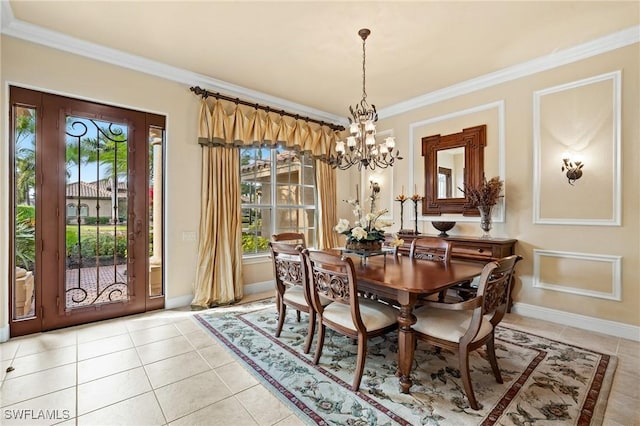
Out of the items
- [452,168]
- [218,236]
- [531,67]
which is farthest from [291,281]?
[531,67]

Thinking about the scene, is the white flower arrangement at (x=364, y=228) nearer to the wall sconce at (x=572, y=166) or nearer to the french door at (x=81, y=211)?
the wall sconce at (x=572, y=166)

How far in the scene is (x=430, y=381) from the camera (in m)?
2.15

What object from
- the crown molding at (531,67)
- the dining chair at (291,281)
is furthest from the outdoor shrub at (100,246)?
the crown molding at (531,67)

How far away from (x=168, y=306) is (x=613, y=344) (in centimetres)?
470

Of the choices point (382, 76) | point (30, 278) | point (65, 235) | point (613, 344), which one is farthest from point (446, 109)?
point (30, 278)

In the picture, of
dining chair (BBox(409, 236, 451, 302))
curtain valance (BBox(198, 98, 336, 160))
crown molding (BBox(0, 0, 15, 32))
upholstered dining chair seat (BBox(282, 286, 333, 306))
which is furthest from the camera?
curtain valance (BBox(198, 98, 336, 160))

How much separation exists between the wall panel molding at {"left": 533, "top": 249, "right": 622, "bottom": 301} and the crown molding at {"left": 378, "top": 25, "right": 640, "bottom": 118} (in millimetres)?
2106

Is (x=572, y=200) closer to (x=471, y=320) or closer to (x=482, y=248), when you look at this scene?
A: (x=482, y=248)

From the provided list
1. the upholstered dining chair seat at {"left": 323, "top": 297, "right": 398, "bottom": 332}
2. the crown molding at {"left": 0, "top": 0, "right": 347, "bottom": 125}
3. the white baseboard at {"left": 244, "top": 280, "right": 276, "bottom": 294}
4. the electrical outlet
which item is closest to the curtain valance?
the crown molding at {"left": 0, "top": 0, "right": 347, "bottom": 125}

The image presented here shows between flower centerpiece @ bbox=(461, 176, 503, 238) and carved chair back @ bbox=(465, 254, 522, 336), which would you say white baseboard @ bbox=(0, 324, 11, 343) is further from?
flower centerpiece @ bbox=(461, 176, 503, 238)

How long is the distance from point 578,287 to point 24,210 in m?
5.73

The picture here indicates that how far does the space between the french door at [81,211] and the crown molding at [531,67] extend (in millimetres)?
3725

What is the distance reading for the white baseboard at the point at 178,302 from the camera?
368cm

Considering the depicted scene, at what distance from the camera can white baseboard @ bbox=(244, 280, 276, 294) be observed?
4393 millimetres
